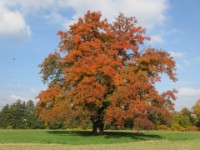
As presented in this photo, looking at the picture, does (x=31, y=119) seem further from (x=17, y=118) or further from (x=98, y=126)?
(x=98, y=126)

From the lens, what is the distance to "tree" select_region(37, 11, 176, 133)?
38.7 metres

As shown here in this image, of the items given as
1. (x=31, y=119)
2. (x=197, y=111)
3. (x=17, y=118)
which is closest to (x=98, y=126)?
(x=197, y=111)

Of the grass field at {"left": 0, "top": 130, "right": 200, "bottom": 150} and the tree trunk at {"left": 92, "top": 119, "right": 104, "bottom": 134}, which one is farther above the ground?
the tree trunk at {"left": 92, "top": 119, "right": 104, "bottom": 134}

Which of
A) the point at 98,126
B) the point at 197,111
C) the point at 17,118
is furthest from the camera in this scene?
the point at 17,118

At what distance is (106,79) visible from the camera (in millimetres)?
40062

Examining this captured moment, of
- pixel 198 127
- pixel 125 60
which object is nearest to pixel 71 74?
pixel 125 60

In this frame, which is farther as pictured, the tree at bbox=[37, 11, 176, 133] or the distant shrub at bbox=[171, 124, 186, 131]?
the distant shrub at bbox=[171, 124, 186, 131]

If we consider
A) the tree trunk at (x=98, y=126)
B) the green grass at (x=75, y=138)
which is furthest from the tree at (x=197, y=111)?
the tree trunk at (x=98, y=126)

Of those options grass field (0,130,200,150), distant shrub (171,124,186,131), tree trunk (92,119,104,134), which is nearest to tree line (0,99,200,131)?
distant shrub (171,124,186,131)

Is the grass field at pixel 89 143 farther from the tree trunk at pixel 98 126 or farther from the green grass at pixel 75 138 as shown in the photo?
the tree trunk at pixel 98 126

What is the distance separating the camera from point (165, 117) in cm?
4069

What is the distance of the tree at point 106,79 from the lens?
38719 mm

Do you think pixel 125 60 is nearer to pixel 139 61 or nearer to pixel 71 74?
pixel 139 61

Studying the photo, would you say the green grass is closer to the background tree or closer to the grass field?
the grass field
